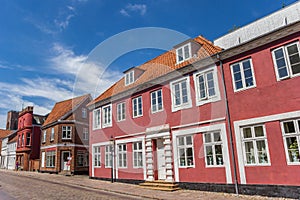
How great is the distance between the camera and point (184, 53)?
14711 mm

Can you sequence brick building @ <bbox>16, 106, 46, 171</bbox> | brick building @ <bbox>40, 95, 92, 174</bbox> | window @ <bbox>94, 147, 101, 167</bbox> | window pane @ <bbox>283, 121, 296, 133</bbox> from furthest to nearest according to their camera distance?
brick building @ <bbox>16, 106, 46, 171</bbox>
brick building @ <bbox>40, 95, 92, 174</bbox>
window @ <bbox>94, 147, 101, 167</bbox>
window pane @ <bbox>283, 121, 296, 133</bbox>

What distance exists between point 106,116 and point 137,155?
5195mm

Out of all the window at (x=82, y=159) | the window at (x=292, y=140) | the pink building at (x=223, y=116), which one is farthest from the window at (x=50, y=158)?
the window at (x=292, y=140)

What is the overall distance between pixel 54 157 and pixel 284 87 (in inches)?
1064

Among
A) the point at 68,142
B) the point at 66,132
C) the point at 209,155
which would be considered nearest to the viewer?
the point at 209,155

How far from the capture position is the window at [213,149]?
37.7ft

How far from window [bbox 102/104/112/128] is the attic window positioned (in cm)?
755

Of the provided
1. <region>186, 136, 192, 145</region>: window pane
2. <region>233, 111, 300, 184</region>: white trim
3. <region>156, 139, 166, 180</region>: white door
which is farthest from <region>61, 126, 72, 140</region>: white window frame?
<region>233, 111, 300, 184</region>: white trim

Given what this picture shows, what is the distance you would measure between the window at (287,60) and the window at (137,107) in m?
8.84

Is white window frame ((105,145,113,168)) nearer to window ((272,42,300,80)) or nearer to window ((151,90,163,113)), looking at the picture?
window ((151,90,163,113))

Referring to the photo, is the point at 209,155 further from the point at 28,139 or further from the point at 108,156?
the point at 28,139

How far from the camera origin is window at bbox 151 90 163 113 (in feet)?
49.1

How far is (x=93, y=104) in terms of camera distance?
21.0 meters

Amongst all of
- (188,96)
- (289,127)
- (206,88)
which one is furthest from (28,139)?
(289,127)
